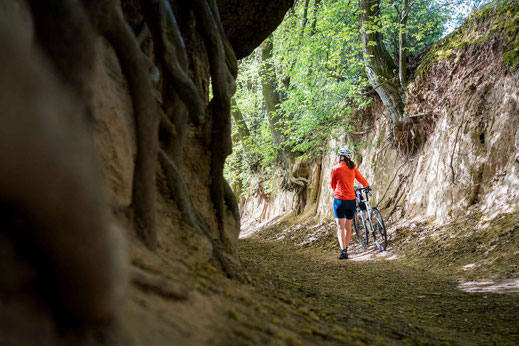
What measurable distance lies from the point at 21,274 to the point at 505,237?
6163mm

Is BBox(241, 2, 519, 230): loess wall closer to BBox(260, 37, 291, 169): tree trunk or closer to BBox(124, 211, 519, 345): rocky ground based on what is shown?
BBox(124, 211, 519, 345): rocky ground

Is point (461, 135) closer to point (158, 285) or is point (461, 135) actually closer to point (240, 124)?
point (158, 285)

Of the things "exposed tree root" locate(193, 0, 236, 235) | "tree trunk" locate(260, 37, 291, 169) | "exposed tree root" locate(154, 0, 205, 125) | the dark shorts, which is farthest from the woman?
"tree trunk" locate(260, 37, 291, 169)

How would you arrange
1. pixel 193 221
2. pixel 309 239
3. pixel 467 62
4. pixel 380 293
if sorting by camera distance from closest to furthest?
pixel 193 221 < pixel 380 293 < pixel 467 62 < pixel 309 239

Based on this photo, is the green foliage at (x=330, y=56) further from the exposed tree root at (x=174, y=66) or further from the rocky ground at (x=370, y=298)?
the exposed tree root at (x=174, y=66)

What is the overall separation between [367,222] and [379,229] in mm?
534

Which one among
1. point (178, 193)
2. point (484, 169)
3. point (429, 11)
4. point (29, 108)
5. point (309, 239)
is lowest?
point (309, 239)

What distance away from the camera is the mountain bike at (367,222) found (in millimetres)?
7432

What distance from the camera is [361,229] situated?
8562mm

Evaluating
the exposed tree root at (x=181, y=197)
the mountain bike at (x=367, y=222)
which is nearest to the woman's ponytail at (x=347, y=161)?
the mountain bike at (x=367, y=222)

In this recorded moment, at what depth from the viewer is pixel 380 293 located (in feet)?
13.9

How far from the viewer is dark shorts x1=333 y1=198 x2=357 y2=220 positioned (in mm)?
7258

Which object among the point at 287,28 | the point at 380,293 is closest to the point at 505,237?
the point at 380,293

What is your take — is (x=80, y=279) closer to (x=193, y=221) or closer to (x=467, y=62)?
(x=193, y=221)
